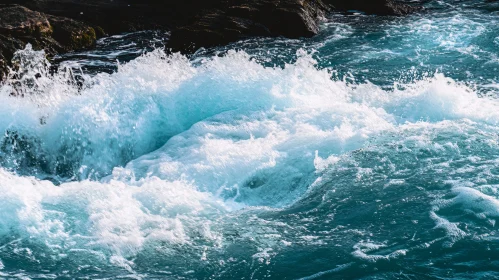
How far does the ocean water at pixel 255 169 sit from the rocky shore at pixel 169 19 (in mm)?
1224

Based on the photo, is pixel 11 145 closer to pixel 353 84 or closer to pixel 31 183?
pixel 31 183

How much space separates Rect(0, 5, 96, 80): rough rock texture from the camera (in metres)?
13.1

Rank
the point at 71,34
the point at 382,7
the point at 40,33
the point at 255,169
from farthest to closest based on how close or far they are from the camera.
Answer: the point at 382,7
the point at 71,34
the point at 40,33
the point at 255,169

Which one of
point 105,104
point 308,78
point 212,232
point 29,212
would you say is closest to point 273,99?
point 308,78

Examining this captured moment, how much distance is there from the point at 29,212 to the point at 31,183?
0.66 metres

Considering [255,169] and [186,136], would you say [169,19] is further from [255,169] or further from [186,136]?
[255,169]

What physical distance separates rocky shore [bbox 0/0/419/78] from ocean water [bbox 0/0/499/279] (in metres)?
1.22

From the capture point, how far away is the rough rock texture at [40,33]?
13.1m

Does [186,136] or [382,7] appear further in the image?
[382,7]

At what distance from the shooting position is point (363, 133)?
8992mm

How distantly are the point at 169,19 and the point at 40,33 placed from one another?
137 inches

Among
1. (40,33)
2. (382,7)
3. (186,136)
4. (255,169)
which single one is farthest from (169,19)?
(255,169)

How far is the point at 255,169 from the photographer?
331 inches

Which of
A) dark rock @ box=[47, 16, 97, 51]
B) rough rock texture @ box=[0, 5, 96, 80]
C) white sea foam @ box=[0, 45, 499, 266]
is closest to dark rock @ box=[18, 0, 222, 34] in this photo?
dark rock @ box=[47, 16, 97, 51]
